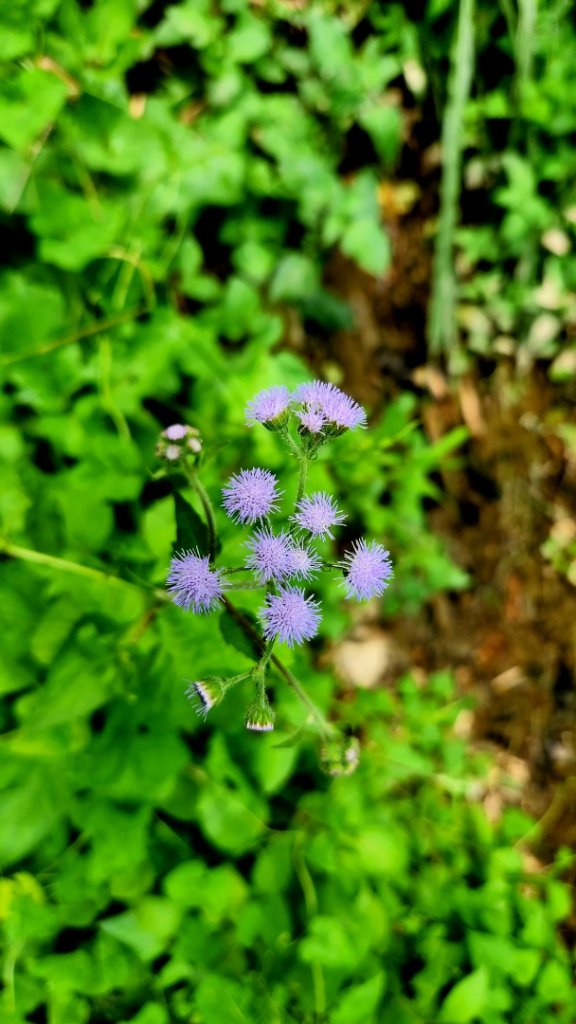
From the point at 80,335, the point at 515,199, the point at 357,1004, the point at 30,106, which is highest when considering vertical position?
the point at 515,199

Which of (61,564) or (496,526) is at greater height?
(496,526)

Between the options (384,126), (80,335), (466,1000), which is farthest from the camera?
(384,126)

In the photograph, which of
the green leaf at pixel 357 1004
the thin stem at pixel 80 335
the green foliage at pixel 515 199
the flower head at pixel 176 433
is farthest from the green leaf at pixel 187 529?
the green foliage at pixel 515 199

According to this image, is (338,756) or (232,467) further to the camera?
(232,467)

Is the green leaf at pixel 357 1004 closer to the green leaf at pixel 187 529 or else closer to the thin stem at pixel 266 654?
the thin stem at pixel 266 654

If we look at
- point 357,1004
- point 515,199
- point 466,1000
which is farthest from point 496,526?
point 357,1004

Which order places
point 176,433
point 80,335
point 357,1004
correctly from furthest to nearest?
point 80,335 < point 357,1004 < point 176,433

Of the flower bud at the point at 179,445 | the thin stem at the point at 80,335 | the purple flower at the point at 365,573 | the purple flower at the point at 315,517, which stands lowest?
the purple flower at the point at 365,573

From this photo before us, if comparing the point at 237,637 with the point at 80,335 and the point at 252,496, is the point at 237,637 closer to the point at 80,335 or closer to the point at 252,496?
the point at 252,496
